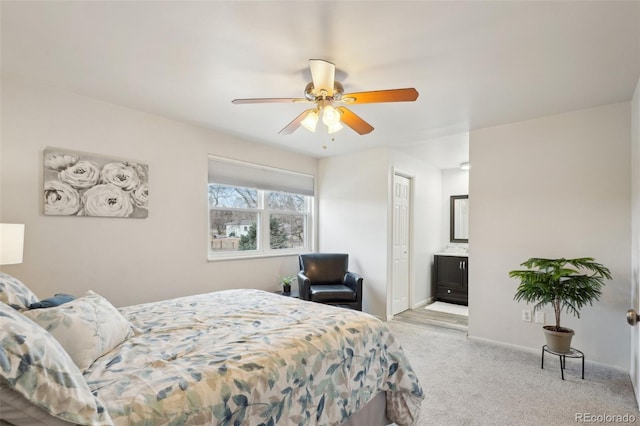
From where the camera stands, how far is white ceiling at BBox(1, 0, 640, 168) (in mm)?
1664

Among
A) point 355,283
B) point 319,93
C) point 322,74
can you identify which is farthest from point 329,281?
point 322,74

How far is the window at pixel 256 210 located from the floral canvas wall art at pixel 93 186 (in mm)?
877

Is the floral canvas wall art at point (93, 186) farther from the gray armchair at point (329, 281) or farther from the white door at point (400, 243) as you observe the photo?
the white door at point (400, 243)

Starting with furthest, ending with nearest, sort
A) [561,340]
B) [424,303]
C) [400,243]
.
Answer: [424,303]
[400,243]
[561,340]

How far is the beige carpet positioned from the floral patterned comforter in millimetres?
527

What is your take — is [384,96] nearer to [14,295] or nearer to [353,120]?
[353,120]

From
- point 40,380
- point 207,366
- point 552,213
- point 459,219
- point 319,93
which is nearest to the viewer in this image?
point 40,380

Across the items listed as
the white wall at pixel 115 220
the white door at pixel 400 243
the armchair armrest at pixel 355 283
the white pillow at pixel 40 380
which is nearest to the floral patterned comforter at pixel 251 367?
the white pillow at pixel 40 380

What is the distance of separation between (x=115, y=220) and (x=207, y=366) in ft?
7.36

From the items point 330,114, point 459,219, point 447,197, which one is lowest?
point 459,219

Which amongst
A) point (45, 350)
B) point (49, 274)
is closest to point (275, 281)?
point (49, 274)

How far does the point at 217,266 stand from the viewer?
3732mm

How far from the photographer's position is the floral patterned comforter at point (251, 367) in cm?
110

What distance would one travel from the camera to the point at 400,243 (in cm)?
479
